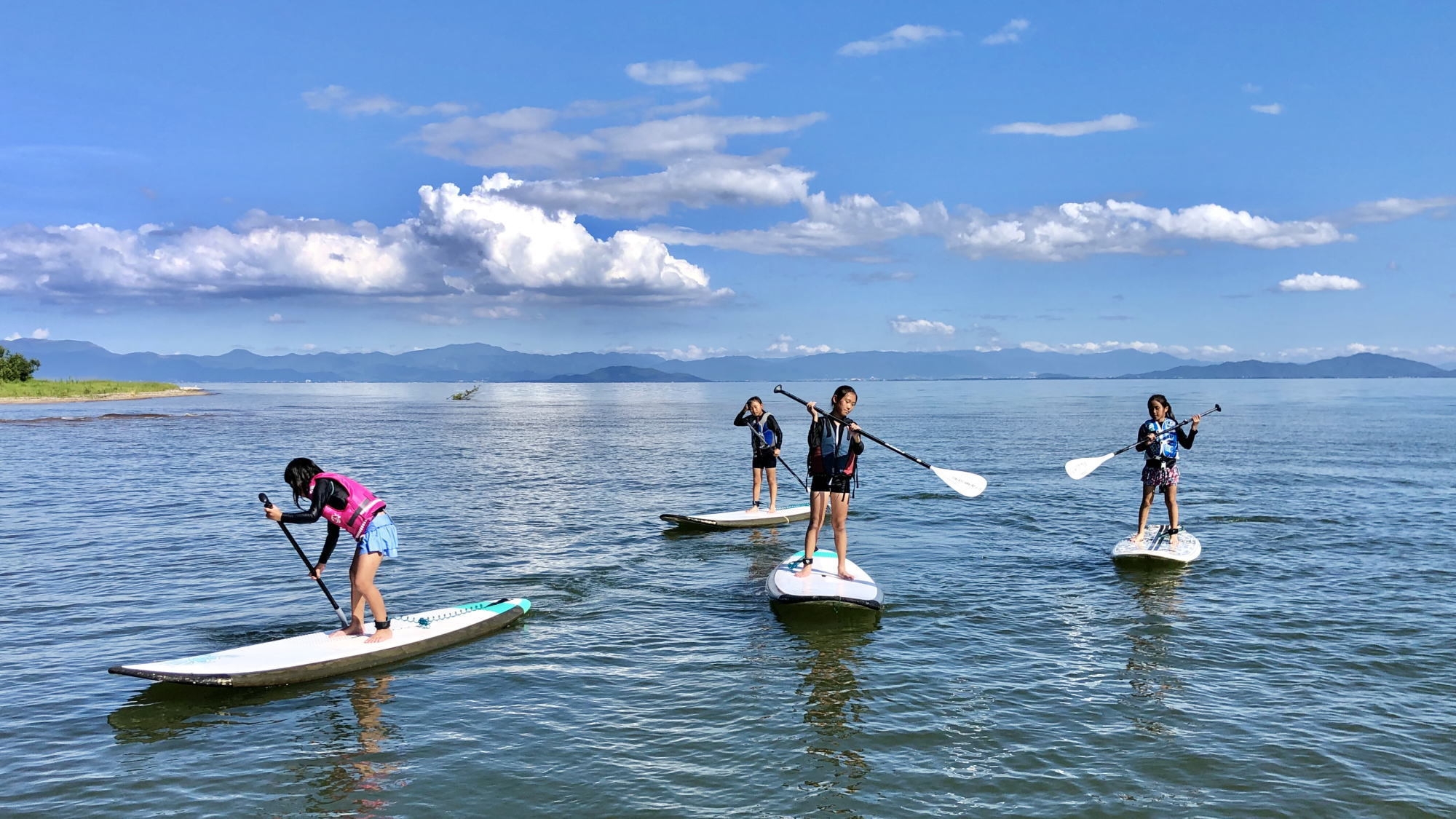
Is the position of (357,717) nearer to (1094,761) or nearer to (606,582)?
(606,582)

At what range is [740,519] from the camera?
22359mm

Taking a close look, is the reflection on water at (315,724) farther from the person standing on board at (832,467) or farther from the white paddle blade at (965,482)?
the white paddle blade at (965,482)

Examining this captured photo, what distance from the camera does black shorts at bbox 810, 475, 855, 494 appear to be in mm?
14195

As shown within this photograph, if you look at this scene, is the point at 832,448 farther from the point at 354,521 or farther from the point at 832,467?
the point at 354,521

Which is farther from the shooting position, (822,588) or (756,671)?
(822,588)

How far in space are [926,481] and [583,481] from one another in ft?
42.6

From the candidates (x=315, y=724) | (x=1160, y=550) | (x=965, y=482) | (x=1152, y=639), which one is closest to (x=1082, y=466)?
(x=1160, y=550)

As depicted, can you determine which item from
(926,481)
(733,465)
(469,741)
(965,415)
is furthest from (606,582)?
(965,415)

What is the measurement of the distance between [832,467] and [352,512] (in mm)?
7112

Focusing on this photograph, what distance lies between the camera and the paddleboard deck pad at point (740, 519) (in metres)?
21.8

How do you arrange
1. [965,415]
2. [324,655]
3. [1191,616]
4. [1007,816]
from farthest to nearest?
[965,415] → [1191,616] → [324,655] → [1007,816]

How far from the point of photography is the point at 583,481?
109ft

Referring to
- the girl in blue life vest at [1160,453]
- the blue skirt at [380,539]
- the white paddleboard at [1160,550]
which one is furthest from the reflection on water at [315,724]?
A: the girl in blue life vest at [1160,453]

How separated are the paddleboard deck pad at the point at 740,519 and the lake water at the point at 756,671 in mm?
506
